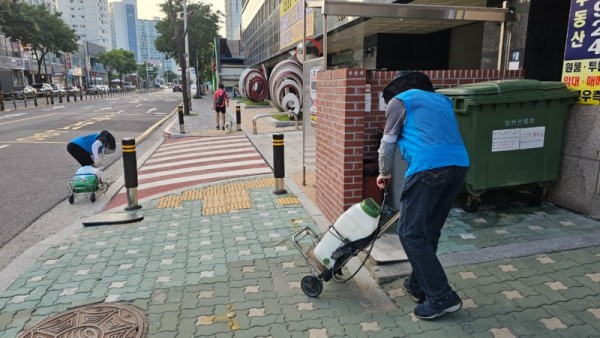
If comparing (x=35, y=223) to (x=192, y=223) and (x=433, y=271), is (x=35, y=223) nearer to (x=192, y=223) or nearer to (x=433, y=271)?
(x=192, y=223)

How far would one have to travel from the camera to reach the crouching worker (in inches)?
272

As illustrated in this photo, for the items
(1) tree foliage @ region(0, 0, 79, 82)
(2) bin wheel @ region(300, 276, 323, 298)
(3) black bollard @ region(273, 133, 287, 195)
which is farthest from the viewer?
(1) tree foliage @ region(0, 0, 79, 82)

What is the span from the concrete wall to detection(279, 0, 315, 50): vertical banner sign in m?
15.3

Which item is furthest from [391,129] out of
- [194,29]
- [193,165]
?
[194,29]

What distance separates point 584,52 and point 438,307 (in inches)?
145

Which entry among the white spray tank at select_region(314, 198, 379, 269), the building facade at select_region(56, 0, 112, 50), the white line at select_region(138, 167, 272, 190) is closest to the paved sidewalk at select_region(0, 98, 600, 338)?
the white spray tank at select_region(314, 198, 379, 269)

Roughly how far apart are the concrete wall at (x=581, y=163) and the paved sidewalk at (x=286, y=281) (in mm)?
178

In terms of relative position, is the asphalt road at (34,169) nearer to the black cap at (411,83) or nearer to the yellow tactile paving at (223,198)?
the yellow tactile paving at (223,198)

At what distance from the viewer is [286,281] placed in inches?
155

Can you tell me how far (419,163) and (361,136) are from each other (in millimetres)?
1805

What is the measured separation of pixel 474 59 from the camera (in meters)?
12.6

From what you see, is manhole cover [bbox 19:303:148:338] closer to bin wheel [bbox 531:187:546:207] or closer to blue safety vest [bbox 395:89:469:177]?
blue safety vest [bbox 395:89:469:177]

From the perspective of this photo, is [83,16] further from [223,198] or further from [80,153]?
[223,198]

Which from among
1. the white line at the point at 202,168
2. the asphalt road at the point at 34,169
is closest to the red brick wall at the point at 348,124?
the asphalt road at the point at 34,169
